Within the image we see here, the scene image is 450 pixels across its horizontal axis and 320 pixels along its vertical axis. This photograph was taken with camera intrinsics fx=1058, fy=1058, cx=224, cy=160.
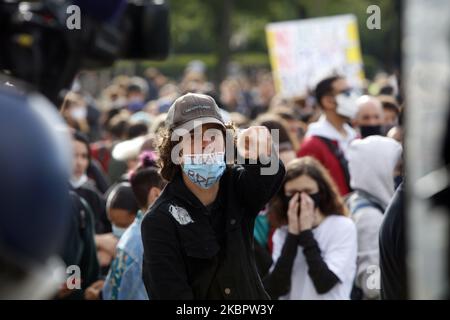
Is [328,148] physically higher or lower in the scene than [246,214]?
lower

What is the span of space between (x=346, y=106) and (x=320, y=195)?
8.26 feet

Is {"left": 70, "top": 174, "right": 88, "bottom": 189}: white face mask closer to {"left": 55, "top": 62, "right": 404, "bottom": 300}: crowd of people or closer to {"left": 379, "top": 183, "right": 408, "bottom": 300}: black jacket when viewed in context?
{"left": 55, "top": 62, "right": 404, "bottom": 300}: crowd of people

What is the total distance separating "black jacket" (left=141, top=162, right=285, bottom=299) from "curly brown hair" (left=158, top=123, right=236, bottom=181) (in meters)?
0.13

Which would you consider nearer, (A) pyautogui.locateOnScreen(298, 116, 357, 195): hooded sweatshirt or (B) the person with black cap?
(B) the person with black cap

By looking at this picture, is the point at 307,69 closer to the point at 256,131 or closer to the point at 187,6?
→ the point at 256,131

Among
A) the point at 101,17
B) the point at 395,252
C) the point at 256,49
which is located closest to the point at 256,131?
the point at 395,252

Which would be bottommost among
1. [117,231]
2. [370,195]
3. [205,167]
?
[117,231]

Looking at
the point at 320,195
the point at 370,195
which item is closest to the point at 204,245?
the point at 320,195

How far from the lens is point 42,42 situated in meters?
3.23

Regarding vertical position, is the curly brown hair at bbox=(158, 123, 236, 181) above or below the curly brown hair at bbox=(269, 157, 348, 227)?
above

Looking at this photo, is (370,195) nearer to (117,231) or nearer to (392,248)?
(117,231)

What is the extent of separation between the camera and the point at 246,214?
4.29 m

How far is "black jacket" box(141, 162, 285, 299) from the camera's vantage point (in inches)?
163

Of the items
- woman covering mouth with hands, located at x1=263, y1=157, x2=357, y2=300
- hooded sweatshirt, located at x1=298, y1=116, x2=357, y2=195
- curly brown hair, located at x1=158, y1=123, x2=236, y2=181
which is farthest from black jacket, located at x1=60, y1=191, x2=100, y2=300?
hooded sweatshirt, located at x1=298, y1=116, x2=357, y2=195
